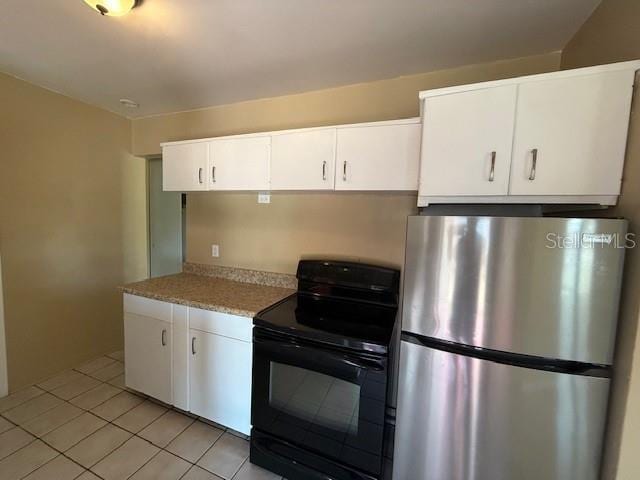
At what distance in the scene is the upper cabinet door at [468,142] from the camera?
3.83ft

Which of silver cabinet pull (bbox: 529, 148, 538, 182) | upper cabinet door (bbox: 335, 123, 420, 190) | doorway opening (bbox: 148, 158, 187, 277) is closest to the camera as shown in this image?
silver cabinet pull (bbox: 529, 148, 538, 182)

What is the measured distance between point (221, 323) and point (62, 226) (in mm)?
1811

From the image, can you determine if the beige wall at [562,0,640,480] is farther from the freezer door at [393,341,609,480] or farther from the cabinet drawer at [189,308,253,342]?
the cabinet drawer at [189,308,253,342]

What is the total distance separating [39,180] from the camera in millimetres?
2174

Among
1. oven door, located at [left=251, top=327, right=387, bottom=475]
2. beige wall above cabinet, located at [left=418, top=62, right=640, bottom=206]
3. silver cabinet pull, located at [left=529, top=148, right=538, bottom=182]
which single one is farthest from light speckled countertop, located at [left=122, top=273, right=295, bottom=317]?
silver cabinet pull, located at [left=529, top=148, right=538, bottom=182]

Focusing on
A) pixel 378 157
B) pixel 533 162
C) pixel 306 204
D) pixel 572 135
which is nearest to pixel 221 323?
pixel 306 204

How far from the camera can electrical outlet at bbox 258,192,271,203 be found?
227 cm

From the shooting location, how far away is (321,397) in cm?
141

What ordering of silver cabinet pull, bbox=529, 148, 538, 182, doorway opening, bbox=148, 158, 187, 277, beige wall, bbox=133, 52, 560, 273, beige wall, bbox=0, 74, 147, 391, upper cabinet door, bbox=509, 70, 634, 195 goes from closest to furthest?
upper cabinet door, bbox=509, 70, 634, 195, silver cabinet pull, bbox=529, 148, 538, 182, beige wall, bbox=133, 52, 560, 273, beige wall, bbox=0, 74, 147, 391, doorway opening, bbox=148, 158, 187, 277

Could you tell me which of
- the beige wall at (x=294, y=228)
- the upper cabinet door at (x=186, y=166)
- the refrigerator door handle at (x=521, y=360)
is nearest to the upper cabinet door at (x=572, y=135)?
the refrigerator door handle at (x=521, y=360)

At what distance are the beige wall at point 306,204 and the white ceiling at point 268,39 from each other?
0.31ft

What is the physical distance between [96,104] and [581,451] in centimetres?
386

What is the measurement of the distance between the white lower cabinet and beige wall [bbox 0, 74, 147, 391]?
0.85 metres

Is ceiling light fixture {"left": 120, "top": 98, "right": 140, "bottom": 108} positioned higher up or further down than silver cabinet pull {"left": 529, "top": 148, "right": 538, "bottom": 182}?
higher up
